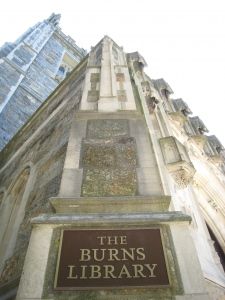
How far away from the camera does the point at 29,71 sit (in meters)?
16.2

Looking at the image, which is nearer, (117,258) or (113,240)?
(117,258)

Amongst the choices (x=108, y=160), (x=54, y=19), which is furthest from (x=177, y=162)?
(x=54, y=19)

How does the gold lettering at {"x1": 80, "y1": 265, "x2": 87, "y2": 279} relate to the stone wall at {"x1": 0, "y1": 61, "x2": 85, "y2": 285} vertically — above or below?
below

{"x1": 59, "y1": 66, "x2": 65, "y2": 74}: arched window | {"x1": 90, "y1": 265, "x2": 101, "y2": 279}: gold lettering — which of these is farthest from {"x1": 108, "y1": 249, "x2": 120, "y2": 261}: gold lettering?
{"x1": 59, "y1": 66, "x2": 65, "y2": 74}: arched window

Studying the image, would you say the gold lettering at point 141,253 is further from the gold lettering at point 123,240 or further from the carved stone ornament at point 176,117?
the carved stone ornament at point 176,117

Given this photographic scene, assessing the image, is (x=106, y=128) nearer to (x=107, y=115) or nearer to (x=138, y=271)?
(x=107, y=115)

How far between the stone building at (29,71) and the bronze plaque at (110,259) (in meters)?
9.68

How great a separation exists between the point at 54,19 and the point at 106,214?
27.7 meters

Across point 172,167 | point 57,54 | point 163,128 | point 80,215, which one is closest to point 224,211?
point 163,128

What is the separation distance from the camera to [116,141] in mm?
3404

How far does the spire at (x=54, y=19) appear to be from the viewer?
1033 inches

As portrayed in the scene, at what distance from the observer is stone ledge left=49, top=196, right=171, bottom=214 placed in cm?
250

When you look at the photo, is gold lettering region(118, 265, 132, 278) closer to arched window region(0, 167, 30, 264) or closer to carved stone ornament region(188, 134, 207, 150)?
arched window region(0, 167, 30, 264)

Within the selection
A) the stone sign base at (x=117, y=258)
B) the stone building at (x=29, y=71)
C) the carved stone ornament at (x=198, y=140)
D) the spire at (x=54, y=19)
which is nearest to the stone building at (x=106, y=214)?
the stone sign base at (x=117, y=258)
